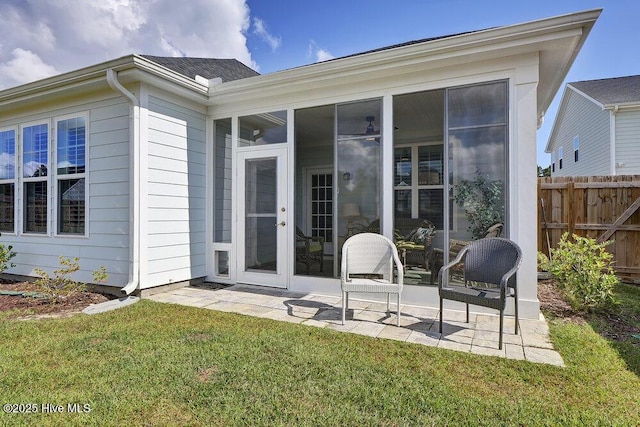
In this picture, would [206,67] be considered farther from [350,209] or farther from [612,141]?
[612,141]

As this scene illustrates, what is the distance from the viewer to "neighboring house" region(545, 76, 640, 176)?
941 cm

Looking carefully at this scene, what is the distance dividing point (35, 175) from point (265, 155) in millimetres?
3814

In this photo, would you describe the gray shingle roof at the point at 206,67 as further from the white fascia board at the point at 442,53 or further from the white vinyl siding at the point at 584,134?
the white vinyl siding at the point at 584,134

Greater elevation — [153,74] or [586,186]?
[153,74]

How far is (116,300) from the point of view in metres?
4.29

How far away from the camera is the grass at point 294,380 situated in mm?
1918

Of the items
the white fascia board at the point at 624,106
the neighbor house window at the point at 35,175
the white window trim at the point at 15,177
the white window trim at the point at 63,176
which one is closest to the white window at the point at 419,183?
the white window trim at the point at 63,176

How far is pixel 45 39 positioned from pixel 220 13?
4.49 meters

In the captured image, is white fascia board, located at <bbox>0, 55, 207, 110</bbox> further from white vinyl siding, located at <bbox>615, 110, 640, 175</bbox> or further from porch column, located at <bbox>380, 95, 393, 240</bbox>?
white vinyl siding, located at <bbox>615, 110, 640, 175</bbox>

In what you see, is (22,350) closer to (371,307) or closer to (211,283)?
(211,283)

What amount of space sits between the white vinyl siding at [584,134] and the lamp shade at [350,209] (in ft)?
31.0

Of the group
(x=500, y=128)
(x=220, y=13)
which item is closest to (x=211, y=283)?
(x=500, y=128)

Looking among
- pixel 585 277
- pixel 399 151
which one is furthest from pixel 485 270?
pixel 399 151

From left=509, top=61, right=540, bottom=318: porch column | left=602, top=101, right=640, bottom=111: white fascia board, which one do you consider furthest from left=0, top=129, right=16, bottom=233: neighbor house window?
left=602, top=101, right=640, bottom=111: white fascia board
